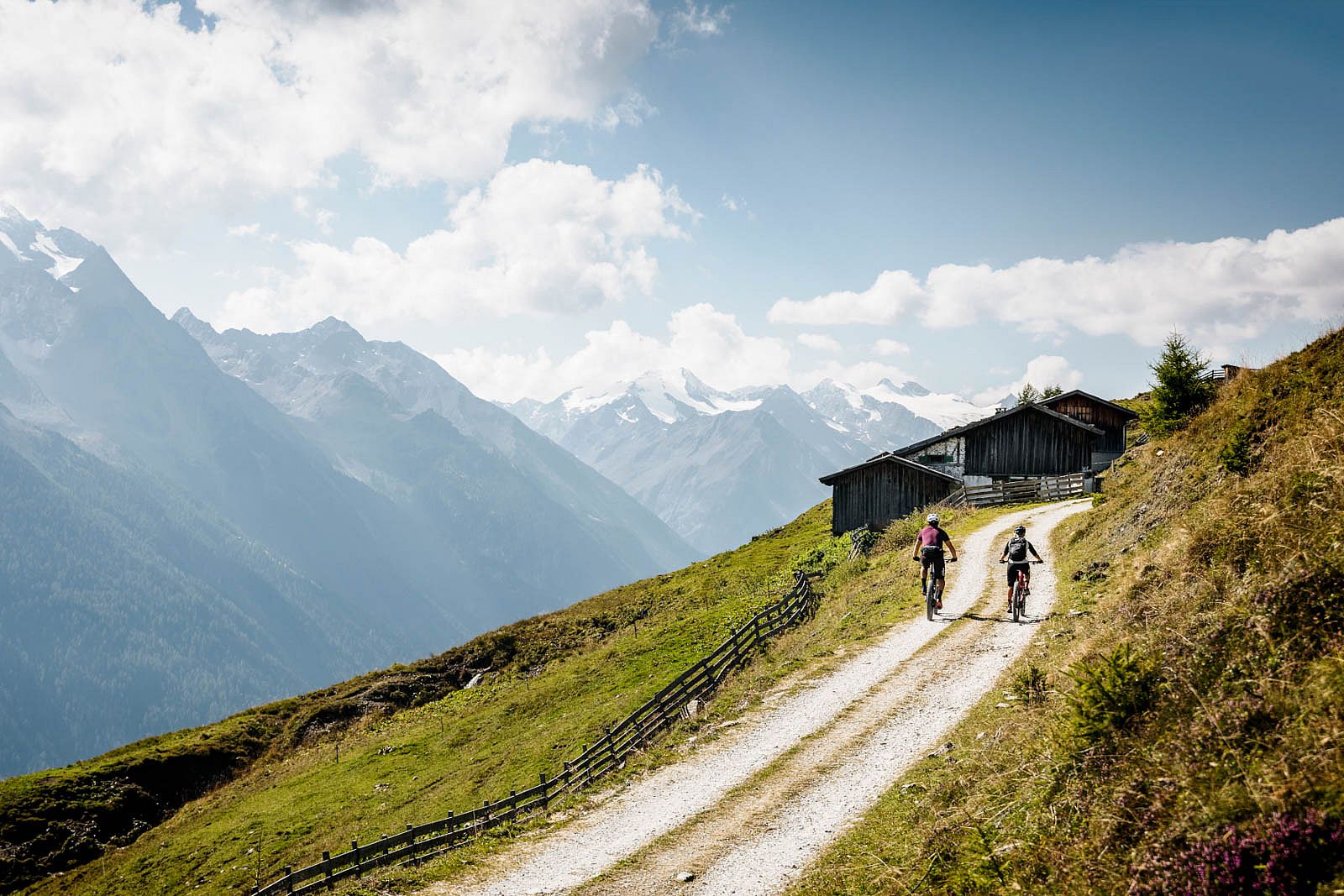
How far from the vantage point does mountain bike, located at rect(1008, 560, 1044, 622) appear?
1834 centimetres

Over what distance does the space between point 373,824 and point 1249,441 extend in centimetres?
2933

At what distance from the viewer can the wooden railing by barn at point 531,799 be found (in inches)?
675

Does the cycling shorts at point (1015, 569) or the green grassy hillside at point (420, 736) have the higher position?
the cycling shorts at point (1015, 569)

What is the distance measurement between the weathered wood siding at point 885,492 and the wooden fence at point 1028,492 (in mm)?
1987

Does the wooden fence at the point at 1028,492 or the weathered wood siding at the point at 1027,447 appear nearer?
the wooden fence at the point at 1028,492

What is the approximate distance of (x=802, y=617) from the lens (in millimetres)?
27438

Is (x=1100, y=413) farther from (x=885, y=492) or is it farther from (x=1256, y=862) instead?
(x=1256, y=862)

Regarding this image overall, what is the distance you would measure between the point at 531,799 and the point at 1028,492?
127 feet

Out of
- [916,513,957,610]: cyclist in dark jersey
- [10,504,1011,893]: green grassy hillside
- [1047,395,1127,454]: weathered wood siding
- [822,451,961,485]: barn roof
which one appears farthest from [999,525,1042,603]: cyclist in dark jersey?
[1047,395,1127,454]: weathered wood siding

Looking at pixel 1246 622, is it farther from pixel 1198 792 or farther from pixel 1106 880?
pixel 1106 880

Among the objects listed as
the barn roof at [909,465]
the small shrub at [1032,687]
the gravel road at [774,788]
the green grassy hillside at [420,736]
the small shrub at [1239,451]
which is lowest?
the green grassy hillside at [420,736]

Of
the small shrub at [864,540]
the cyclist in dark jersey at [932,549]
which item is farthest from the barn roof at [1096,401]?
the cyclist in dark jersey at [932,549]

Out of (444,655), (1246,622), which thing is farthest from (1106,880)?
(444,655)

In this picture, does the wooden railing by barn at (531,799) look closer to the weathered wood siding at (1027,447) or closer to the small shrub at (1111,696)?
the small shrub at (1111,696)
